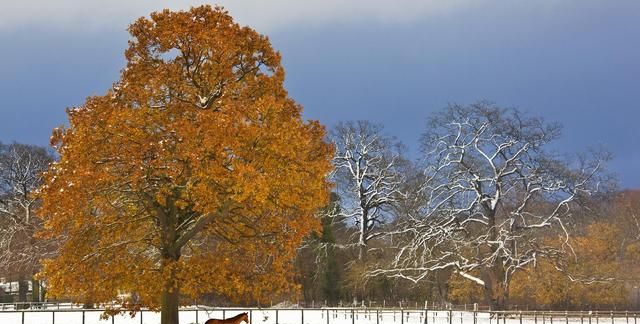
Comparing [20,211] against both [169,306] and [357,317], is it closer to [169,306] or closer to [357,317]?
[357,317]

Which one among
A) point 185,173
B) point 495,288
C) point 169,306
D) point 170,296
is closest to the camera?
point 185,173

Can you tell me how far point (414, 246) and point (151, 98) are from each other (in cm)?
2878

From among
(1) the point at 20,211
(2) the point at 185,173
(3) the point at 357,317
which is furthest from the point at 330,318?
(1) the point at 20,211

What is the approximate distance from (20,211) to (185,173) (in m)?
42.1

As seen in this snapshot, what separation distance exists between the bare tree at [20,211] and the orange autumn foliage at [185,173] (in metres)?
26.4

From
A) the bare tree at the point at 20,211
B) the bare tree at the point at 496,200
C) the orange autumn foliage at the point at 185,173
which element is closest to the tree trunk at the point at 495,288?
the bare tree at the point at 496,200

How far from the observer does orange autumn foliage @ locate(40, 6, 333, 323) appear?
67.0 feet

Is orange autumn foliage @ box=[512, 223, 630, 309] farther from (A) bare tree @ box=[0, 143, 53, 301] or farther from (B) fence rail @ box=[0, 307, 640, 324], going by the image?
(A) bare tree @ box=[0, 143, 53, 301]

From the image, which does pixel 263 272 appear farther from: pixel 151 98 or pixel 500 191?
pixel 500 191

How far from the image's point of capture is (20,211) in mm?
58062

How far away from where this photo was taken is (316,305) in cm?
5903

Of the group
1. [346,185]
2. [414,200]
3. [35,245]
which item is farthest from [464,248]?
[35,245]

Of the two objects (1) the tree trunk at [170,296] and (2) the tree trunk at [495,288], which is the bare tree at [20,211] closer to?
(1) the tree trunk at [170,296]

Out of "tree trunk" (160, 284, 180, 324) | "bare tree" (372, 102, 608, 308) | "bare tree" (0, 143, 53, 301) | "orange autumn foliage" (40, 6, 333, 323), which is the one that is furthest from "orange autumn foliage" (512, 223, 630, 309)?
"bare tree" (0, 143, 53, 301)
